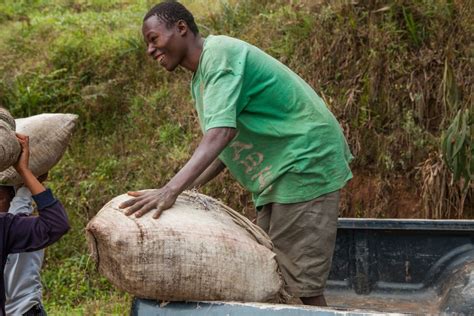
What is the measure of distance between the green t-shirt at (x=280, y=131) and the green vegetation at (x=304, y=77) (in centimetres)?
155

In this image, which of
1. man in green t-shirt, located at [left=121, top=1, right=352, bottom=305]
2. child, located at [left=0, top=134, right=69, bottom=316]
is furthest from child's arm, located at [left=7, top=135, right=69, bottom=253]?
man in green t-shirt, located at [left=121, top=1, right=352, bottom=305]

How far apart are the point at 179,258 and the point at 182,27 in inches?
36.7

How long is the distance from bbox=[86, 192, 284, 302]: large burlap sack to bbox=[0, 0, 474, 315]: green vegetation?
7.08 ft

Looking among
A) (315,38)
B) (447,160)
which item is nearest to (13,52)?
(315,38)

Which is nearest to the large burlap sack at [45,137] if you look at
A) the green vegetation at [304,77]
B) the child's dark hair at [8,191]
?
the child's dark hair at [8,191]

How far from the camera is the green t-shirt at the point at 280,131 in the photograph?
286 centimetres

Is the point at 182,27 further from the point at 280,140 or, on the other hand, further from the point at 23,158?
the point at 23,158

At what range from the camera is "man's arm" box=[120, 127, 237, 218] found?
2453 mm

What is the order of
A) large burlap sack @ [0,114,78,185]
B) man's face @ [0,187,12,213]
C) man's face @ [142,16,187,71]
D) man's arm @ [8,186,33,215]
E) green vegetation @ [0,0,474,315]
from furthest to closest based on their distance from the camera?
1. green vegetation @ [0,0,474,315]
2. large burlap sack @ [0,114,78,185]
3. man's face @ [0,187,12,213]
4. man's arm @ [8,186,33,215]
5. man's face @ [142,16,187,71]

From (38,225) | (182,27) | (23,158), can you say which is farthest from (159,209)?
(182,27)

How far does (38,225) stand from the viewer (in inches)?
101

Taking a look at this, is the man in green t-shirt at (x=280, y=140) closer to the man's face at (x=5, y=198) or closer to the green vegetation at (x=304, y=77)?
the man's face at (x=5, y=198)

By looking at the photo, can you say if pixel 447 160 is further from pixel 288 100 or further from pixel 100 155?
pixel 100 155

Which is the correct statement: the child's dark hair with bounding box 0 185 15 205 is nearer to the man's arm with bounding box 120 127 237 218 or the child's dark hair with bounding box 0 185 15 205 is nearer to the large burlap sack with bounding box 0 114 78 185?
the large burlap sack with bounding box 0 114 78 185
